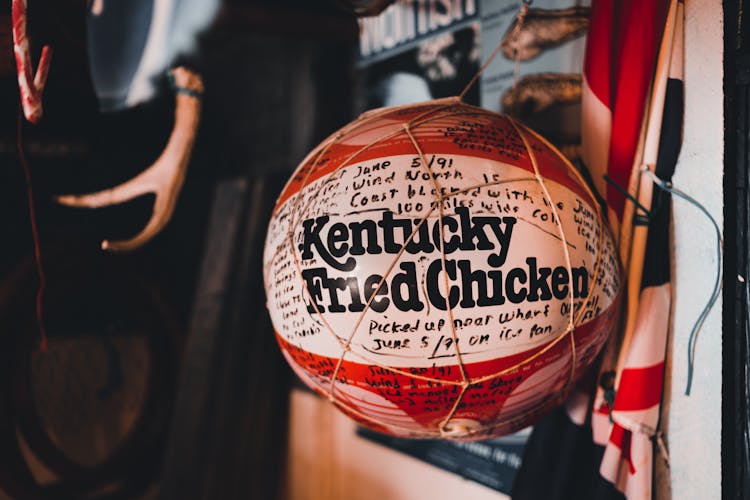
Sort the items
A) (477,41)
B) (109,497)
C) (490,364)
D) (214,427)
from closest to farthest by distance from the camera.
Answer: (490,364), (477,41), (214,427), (109,497)

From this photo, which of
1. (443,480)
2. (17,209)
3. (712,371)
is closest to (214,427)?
(443,480)

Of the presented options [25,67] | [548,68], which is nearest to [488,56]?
[548,68]

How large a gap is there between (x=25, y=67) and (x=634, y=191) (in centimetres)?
102

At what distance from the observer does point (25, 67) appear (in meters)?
0.84

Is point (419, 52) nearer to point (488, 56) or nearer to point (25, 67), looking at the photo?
point (488, 56)

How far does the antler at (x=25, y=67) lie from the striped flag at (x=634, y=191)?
0.94 m

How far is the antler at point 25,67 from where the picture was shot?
84 centimetres

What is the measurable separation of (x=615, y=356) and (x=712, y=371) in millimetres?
138

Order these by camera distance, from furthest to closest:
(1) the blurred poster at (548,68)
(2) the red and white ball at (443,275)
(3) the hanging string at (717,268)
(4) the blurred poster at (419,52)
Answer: (4) the blurred poster at (419,52) → (1) the blurred poster at (548,68) → (3) the hanging string at (717,268) → (2) the red and white ball at (443,275)

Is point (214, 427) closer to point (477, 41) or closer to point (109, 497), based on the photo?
point (109, 497)

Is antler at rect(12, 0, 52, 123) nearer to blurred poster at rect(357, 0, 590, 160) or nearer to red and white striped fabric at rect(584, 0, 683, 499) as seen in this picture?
blurred poster at rect(357, 0, 590, 160)

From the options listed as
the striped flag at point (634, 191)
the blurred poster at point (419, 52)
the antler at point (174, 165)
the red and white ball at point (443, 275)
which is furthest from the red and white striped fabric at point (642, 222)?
the antler at point (174, 165)

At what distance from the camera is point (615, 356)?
828 mm

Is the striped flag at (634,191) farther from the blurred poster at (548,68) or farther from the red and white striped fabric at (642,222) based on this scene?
the blurred poster at (548,68)
